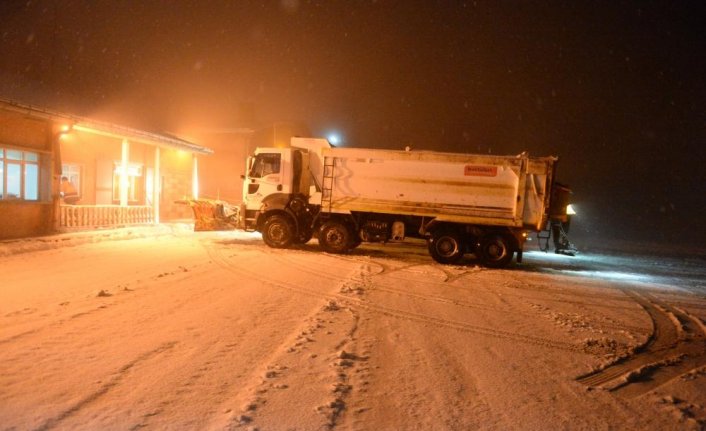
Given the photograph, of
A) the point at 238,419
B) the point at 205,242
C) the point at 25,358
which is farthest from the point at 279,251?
the point at 238,419

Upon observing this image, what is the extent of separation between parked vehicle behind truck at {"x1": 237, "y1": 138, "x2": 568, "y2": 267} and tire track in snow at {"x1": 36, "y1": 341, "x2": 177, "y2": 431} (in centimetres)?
904

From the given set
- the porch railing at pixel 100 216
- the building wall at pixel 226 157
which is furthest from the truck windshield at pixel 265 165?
the building wall at pixel 226 157

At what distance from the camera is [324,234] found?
545 inches

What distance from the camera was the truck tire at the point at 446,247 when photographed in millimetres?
12898

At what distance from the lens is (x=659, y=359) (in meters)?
5.37

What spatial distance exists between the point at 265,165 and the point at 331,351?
1013 centimetres

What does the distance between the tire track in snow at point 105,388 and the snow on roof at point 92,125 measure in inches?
395

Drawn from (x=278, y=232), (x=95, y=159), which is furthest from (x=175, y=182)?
(x=278, y=232)

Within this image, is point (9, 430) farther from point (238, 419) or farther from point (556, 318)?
point (556, 318)

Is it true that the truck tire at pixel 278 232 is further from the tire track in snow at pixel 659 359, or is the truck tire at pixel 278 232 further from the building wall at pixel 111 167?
the tire track in snow at pixel 659 359

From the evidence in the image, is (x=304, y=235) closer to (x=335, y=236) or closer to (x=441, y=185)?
(x=335, y=236)

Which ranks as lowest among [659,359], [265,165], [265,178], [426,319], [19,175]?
[659,359]

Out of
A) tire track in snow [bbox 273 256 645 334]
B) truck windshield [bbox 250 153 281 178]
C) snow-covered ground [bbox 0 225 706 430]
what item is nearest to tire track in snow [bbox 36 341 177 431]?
snow-covered ground [bbox 0 225 706 430]

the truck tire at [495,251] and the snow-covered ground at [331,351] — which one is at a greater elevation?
the truck tire at [495,251]
